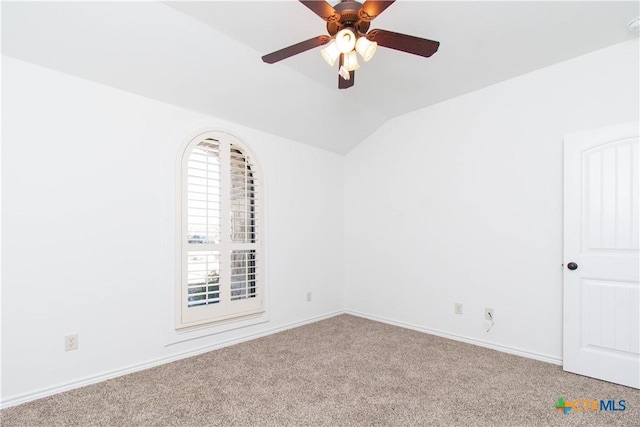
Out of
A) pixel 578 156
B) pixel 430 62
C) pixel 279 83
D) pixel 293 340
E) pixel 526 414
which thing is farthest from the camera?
pixel 293 340

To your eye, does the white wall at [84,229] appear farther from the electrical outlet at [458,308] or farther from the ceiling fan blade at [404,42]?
the electrical outlet at [458,308]

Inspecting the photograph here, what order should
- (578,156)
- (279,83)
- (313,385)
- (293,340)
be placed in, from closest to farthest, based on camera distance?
1. (313,385)
2. (578,156)
3. (279,83)
4. (293,340)

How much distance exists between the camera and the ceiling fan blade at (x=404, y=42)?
1.85m

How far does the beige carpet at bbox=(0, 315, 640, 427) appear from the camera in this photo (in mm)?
1988

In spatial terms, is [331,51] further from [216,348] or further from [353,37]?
Result: [216,348]

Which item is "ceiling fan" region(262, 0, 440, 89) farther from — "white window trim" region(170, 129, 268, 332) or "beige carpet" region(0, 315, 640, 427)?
"beige carpet" region(0, 315, 640, 427)

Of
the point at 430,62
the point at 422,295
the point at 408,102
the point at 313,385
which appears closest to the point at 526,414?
the point at 313,385

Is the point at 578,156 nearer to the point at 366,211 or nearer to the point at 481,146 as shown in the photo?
the point at 481,146

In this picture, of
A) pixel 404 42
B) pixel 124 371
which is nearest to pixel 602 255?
pixel 404 42

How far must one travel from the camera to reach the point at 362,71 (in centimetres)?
302

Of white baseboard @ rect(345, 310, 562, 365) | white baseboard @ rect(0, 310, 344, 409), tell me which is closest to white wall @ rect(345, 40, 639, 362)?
white baseboard @ rect(345, 310, 562, 365)

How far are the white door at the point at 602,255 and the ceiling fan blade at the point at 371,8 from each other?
6.68 feet

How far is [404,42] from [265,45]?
1214mm

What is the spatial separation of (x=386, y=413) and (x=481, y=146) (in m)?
2.58
